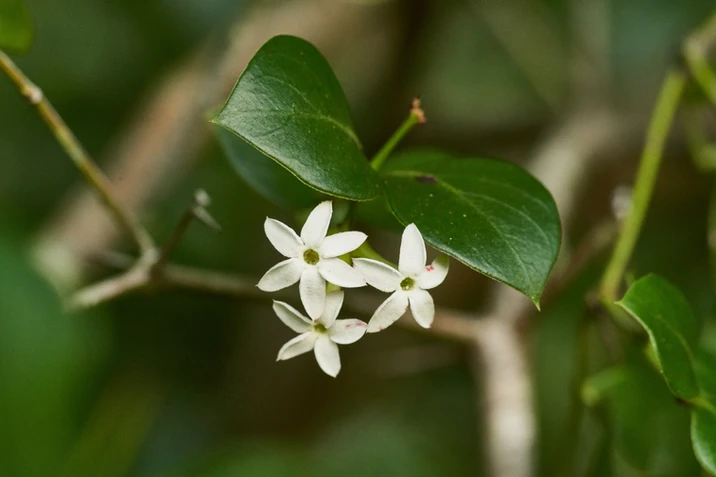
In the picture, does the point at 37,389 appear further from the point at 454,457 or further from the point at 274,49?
the point at 454,457

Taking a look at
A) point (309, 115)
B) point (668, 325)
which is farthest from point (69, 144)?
point (668, 325)

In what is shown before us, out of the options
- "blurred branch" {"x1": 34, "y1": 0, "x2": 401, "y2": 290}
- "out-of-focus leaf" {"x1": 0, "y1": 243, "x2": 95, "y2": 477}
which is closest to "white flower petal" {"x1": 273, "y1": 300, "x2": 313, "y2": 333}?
"out-of-focus leaf" {"x1": 0, "y1": 243, "x2": 95, "y2": 477}

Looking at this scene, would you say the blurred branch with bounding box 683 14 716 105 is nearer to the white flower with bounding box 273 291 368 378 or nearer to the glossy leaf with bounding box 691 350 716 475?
Answer: the glossy leaf with bounding box 691 350 716 475

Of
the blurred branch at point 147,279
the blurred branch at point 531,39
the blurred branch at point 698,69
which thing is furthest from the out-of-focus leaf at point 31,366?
the blurred branch at point 531,39

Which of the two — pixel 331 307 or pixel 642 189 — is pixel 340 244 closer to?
pixel 331 307

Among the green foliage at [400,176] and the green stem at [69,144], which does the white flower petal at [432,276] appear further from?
the green stem at [69,144]
